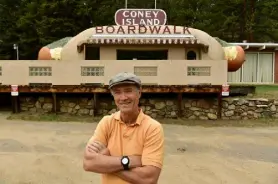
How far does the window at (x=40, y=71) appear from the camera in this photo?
47.2 ft

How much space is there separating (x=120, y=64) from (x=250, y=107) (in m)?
5.06

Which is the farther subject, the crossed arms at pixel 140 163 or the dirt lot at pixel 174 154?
the dirt lot at pixel 174 154

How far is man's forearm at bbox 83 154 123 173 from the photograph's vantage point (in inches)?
101

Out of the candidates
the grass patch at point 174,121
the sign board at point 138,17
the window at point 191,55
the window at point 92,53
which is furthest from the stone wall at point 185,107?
the sign board at point 138,17

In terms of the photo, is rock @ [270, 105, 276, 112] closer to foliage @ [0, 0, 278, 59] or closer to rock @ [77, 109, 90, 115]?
rock @ [77, 109, 90, 115]

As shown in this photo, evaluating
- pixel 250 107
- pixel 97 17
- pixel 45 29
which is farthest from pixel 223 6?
pixel 250 107

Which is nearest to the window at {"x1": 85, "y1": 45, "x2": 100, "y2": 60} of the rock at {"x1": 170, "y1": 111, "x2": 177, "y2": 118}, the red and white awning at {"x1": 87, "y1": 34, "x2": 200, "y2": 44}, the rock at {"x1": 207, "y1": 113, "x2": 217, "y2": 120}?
the red and white awning at {"x1": 87, "y1": 34, "x2": 200, "y2": 44}

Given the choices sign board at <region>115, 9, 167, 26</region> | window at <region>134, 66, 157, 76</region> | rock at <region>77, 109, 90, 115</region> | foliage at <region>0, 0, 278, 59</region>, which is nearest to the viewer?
window at <region>134, 66, 157, 76</region>

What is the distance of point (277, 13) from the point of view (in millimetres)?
31422

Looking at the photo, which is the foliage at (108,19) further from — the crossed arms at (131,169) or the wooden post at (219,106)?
the crossed arms at (131,169)

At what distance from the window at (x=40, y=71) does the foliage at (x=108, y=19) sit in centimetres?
1681

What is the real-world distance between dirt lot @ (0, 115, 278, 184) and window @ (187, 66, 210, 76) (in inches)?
96.8

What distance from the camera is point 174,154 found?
869 centimetres

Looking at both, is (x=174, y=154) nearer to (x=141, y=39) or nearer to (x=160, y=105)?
(x=160, y=105)
